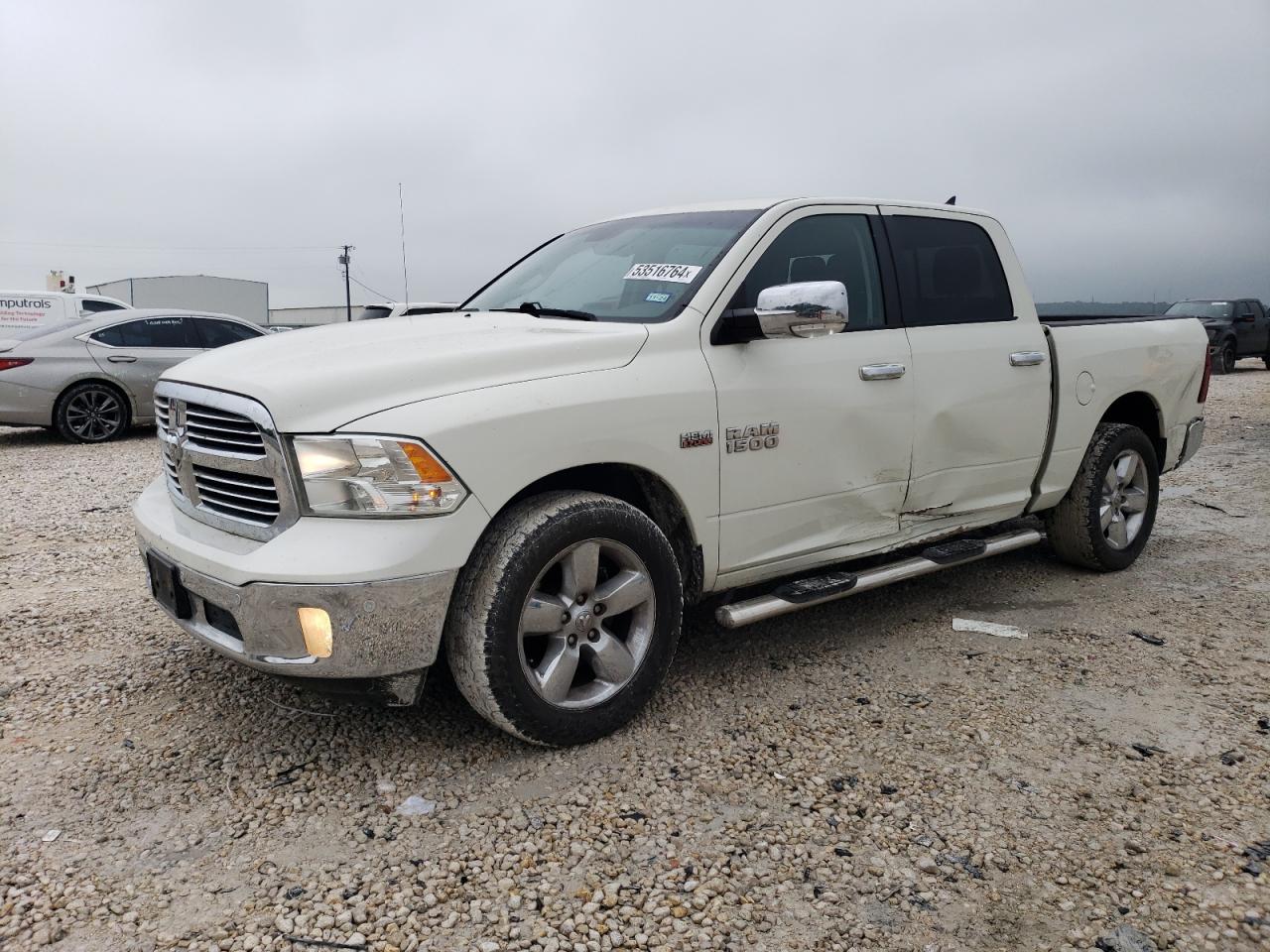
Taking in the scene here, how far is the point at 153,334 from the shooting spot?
10.5 metres

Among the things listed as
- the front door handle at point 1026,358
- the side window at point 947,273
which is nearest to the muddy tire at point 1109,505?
the front door handle at point 1026,358

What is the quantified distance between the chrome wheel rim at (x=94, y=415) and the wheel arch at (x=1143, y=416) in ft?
31.0

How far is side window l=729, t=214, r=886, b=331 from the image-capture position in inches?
146

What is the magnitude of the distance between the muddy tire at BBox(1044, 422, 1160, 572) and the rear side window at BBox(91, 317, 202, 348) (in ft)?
30.6

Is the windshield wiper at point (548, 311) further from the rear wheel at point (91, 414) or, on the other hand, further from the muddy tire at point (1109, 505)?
the rear wheel at point (91, 414)

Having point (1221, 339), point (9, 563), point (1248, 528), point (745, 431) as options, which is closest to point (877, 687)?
point (745, 431)

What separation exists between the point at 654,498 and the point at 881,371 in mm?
Answer: 1117

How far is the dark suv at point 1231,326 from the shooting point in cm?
1994

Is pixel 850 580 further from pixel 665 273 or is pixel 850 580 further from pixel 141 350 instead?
pixel 141 350

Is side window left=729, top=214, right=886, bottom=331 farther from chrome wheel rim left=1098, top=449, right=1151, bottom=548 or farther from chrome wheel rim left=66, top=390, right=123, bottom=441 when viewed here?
chrome wheel rim left=66, top=390, right=123, bottom=441

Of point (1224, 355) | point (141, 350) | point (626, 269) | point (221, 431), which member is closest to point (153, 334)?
point (141, 350)

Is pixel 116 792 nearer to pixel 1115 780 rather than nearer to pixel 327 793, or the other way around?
pixel 327 793

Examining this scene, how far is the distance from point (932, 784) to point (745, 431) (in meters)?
1.30

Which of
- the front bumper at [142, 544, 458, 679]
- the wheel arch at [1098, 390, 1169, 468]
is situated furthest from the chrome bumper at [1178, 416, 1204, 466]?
the front bumper at [142, 544, 458, 679]
